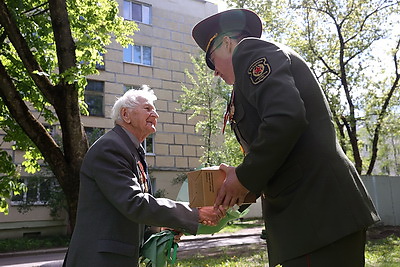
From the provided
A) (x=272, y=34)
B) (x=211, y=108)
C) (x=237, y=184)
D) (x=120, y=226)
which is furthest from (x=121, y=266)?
(x=211, y=108)

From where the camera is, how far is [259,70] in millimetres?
1778

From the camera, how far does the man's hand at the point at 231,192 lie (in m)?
1.84

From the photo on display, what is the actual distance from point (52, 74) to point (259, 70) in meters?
4.60

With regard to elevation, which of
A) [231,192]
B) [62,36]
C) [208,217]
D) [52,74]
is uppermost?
[62,36]

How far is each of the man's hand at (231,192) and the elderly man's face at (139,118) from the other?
1.32 m

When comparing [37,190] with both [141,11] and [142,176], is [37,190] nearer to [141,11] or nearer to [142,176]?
[141,11]

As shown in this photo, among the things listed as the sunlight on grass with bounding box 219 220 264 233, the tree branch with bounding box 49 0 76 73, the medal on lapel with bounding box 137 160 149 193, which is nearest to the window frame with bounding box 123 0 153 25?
the sunlight on grass with bounding box 219 220 264 233

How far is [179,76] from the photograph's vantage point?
26.6 metres

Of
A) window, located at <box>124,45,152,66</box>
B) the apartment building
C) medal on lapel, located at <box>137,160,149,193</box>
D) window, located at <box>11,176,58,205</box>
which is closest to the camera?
medal on lapel, located at <box>137,160,149,193</box>

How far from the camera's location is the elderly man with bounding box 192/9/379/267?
165 centimetres

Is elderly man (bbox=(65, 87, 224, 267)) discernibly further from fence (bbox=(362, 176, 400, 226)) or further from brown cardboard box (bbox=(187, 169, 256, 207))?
fence (bbox=(362, 176, 400, 226))

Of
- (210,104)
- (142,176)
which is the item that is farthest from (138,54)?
(142,176)

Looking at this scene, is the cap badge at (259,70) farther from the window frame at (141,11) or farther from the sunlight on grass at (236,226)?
the window frame at (141,11)

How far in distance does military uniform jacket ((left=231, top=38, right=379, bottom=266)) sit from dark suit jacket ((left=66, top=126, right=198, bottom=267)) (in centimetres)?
100
